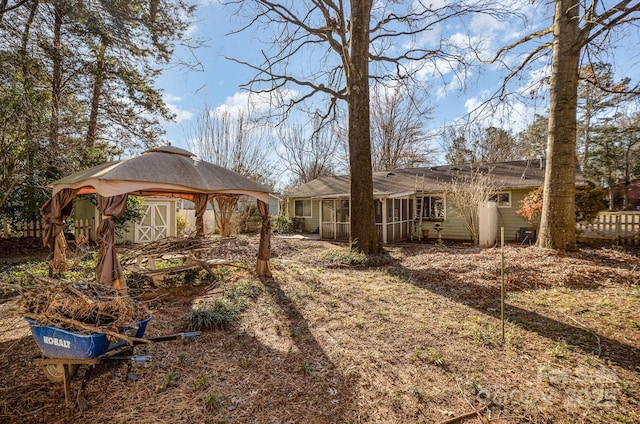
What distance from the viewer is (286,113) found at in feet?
36.8

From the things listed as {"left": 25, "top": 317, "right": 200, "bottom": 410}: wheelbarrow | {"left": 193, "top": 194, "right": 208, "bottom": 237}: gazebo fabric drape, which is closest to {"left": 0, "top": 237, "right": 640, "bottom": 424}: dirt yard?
{"left": 25, "top": 317, "right": 200, "bottom": 410}: wheelbarrow

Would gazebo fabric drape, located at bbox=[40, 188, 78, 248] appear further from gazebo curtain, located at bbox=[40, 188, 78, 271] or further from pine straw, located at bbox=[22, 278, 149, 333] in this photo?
pine straw, located at bbox=[22, 278, 149, 333]

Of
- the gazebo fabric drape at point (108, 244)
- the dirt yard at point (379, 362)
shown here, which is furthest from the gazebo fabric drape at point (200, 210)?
the gazebo fabric drape at point (108, 244)

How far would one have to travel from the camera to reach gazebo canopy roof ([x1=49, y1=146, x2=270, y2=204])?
4.89 metres

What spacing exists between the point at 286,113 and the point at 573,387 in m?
10.7

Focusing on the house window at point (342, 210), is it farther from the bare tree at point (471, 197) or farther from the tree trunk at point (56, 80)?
the tree trunk at point (56, 80)

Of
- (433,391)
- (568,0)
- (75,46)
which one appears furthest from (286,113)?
(433,391)

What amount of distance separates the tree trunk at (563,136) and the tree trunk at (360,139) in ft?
16.1

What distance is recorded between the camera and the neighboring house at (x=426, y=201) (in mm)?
13008

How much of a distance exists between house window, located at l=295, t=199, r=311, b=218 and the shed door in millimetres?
8006

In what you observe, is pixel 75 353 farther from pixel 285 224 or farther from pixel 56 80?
pixel 285 224

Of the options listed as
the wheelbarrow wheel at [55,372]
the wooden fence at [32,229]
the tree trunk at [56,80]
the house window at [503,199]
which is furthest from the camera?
the house window at [503,199]

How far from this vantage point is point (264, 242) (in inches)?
281

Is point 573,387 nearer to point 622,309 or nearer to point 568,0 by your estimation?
point 622,309
